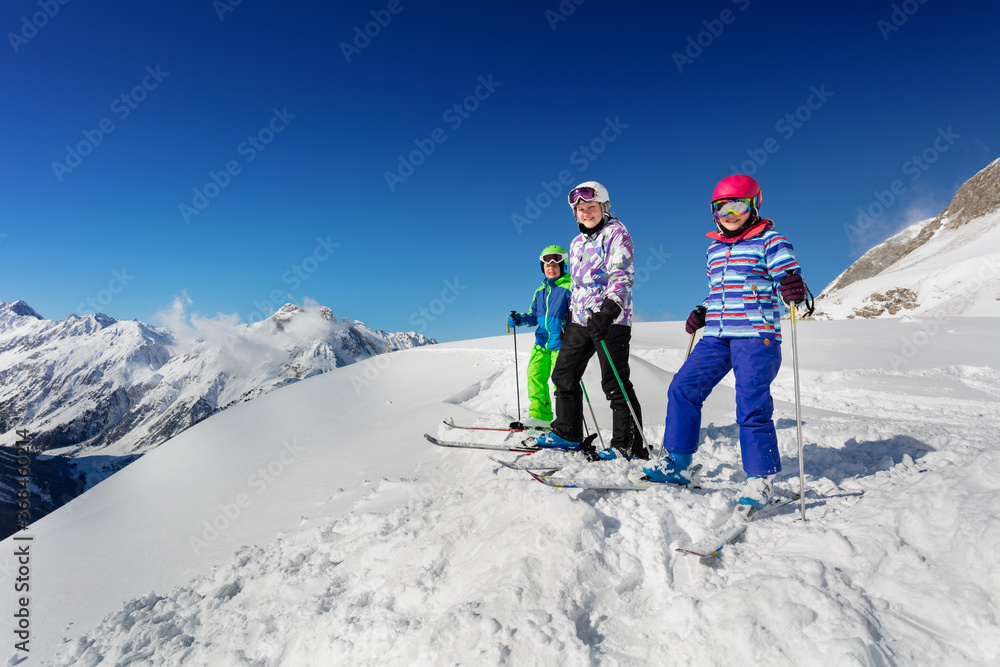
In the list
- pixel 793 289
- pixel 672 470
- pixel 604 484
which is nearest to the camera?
pixel 793 289

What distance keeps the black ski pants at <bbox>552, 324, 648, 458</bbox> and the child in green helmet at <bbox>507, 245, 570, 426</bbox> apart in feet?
2.36

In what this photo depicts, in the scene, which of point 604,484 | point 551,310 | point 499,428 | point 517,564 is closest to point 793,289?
point 604,484

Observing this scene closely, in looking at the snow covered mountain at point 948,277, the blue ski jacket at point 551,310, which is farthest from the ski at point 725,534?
the snow covered mountain at point 948,277

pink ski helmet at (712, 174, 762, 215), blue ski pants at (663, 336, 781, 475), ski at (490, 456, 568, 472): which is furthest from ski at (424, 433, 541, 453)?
pink ski helmet at (712, 174, 762, 215)

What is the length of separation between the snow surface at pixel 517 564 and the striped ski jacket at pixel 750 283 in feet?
3.73

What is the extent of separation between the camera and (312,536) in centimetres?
337

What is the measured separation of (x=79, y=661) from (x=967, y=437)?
7.26 metres

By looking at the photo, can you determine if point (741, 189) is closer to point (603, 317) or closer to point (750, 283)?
point (750, 283)

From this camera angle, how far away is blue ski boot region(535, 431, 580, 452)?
453 cm

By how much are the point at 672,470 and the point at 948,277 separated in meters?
49.4

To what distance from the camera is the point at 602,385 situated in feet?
14.3

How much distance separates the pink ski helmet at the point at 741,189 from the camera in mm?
3191

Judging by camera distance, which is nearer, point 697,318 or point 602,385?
point 697,318

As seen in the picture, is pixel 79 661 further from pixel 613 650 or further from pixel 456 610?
pixel 613 650
